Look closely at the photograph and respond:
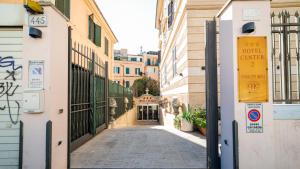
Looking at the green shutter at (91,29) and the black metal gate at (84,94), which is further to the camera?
the green shutter at (91,29)

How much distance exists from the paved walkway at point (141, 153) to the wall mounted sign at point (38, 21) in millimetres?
2825

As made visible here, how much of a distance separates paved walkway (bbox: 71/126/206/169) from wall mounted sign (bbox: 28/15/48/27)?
2.83 meters

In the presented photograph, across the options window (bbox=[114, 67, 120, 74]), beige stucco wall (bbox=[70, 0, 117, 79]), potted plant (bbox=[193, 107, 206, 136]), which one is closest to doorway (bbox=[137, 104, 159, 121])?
window (bbox=[114, 67, 120, 74])

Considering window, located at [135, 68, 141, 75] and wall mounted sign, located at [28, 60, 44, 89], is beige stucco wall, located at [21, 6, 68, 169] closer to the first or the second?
wall mounted sign, located at [28, 60, 44, 89]

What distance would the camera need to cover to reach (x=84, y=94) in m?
7.53

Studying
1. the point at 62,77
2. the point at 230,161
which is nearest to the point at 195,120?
the point at 230,161

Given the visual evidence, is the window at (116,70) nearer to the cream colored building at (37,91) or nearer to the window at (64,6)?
the window at (64,6)

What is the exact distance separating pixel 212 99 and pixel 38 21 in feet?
10.7

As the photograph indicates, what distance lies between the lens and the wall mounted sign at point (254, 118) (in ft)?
12.6

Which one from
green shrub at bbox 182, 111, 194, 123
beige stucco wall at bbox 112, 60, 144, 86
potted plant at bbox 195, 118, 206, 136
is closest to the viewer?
potted plant at bbox 195, 118, 206, 136

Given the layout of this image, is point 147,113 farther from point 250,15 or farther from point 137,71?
point 250,15

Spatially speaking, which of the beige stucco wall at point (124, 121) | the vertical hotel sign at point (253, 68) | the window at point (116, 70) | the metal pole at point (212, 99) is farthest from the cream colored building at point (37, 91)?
the window at point (116, 70)

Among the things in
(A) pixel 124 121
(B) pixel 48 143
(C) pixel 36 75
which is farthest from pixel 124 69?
(B) pixel 48 143

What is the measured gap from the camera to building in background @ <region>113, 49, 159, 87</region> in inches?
2132
